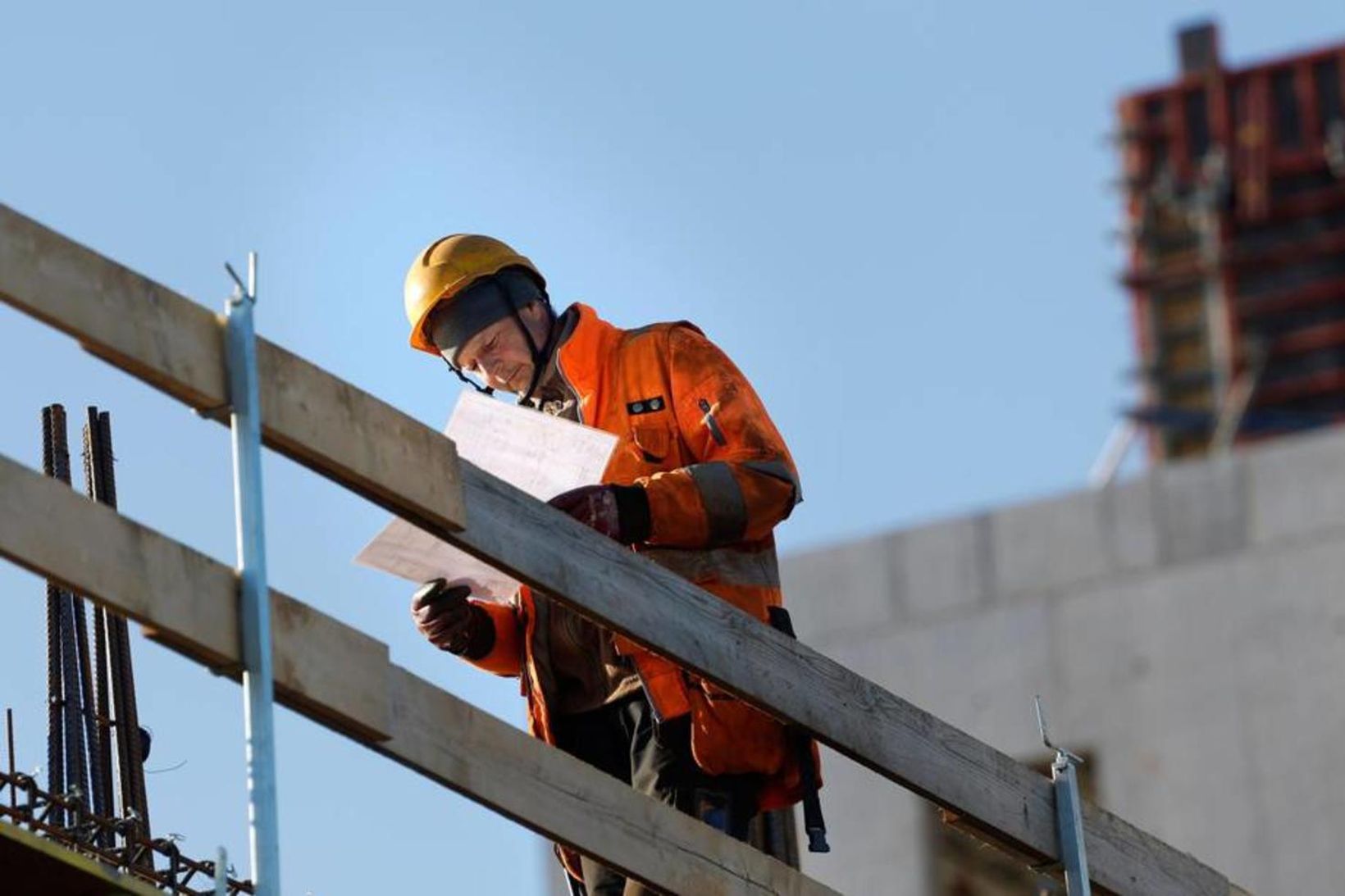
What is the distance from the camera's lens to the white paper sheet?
719 centimetres

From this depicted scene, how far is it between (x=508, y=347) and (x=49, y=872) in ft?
7.78

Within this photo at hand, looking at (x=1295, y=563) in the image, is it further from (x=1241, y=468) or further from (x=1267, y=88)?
(x=1267, y=88)

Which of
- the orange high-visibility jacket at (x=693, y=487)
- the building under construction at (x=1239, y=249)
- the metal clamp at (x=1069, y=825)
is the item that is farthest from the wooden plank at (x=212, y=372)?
the building under construction at (x=1239, y=249)

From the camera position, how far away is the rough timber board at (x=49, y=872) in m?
5.94

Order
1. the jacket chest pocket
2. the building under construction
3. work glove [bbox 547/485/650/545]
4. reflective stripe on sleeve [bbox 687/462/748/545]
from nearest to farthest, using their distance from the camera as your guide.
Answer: work glove [bbox 547/485/650/545]
reflective stripe on sleeve [bbox 687/462/748/545]
the jacket chest pocket
the building under construction

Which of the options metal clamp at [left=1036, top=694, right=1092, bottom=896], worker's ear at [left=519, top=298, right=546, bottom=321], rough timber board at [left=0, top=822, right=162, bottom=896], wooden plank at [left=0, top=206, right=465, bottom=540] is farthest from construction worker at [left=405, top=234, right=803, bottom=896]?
rough timber board at [left=0, top=822, right=162, bottom=896]

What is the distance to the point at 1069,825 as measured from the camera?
25.7ft

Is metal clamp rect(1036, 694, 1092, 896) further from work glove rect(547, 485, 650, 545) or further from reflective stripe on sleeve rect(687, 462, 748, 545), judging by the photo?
work glove rect(547, 485, 650, 545)

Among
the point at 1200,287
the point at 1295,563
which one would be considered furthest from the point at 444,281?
the point at 1200,287

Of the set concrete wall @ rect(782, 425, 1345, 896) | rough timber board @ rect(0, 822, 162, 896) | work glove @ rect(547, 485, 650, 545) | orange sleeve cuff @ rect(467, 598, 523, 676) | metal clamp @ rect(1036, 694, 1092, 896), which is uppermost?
concrete wall @ rect(782, 425, 1345, 896)

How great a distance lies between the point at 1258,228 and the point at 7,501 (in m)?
38.7

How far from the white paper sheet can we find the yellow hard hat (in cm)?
82

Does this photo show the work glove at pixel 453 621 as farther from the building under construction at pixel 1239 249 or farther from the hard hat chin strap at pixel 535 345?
the building under construction at pixel 1239 249

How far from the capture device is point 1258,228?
4347cm
